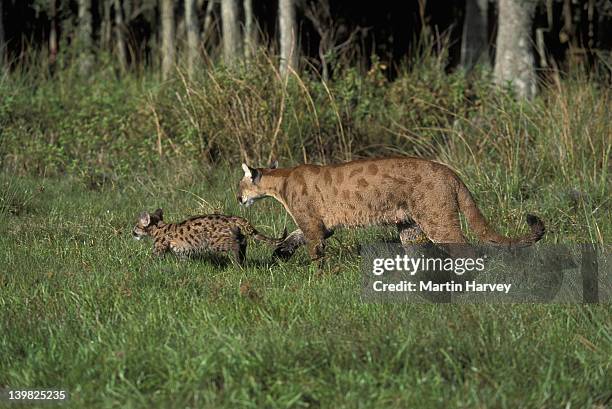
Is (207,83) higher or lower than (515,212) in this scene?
higher

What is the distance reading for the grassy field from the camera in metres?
5.20

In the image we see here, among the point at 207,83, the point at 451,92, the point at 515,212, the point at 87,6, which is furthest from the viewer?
the point at 87,6

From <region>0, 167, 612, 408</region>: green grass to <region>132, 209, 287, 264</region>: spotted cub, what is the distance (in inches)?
5.4

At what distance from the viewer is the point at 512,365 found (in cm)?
529

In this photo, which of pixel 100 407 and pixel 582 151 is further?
pixel 582 151

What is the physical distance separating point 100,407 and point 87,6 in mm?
22431

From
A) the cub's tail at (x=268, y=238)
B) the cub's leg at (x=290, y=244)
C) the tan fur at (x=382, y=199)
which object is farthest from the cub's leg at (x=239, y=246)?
the tan fur at (x=382, y=199)

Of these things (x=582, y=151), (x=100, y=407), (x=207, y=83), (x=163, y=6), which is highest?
(x=163, y=6)

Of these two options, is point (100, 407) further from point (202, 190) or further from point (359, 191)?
point (202, 190)

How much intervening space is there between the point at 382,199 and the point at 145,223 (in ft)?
7.07

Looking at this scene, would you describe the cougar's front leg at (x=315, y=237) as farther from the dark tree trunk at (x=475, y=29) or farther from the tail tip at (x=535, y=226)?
the dark tree trunk at (x=475, y=29)

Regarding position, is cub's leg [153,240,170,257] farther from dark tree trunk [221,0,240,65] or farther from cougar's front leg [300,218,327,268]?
dark tree trunk [221,0,240,65]

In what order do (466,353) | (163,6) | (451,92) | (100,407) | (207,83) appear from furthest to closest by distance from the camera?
(163,6) → (451,92) → (207,83) → (466,353) → (100,407)

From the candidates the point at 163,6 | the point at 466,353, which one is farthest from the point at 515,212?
the point at 163,6
